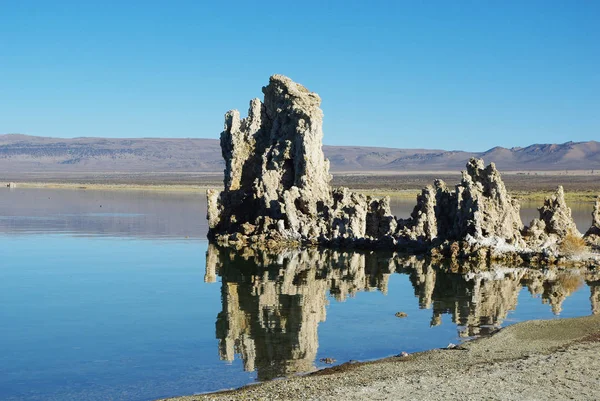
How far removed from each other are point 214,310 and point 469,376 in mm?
9003

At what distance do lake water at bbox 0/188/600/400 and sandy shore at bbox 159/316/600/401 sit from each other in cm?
119

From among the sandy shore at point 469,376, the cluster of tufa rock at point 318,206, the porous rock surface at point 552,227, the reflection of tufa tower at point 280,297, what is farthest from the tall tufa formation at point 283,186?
the sandy shore at point 469,376

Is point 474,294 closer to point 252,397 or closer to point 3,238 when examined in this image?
point 252,397

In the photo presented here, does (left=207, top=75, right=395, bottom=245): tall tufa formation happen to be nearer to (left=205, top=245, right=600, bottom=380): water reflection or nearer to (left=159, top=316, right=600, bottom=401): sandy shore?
(left=205, top=245, right=600, bottom=380): water reflection

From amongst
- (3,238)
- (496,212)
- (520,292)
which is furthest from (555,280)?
(3,238)

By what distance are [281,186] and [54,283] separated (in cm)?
1629

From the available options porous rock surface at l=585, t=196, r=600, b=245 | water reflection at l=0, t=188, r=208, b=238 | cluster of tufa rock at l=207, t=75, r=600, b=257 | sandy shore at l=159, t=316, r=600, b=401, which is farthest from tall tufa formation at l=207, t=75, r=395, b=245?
sandy shore at l=159, t=316, r=600, b=401

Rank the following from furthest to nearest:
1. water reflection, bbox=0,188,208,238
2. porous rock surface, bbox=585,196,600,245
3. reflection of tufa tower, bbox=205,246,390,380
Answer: water reflection, bbox=0,188,208,238, porous rock surface, bbox=585,196,600,245, reflection of tufa tower, bbox=205,246,390,380

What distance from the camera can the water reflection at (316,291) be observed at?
17.8m

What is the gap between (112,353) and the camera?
55.9 ft

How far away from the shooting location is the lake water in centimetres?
1573

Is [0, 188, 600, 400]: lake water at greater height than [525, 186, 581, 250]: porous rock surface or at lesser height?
lesser

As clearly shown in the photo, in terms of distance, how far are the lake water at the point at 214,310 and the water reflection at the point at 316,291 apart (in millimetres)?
54

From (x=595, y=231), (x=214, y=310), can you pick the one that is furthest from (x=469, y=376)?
(x=595, y=231)
